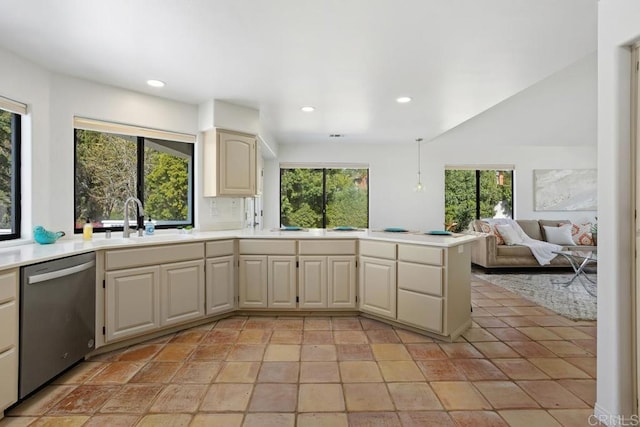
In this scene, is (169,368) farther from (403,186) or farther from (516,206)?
(516,206)

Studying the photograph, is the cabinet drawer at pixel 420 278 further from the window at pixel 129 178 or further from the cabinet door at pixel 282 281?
the window at pixel 129 178

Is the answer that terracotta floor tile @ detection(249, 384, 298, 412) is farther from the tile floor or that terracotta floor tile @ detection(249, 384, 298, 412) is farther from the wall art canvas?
the wall art canvas

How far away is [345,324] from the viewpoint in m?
3.14

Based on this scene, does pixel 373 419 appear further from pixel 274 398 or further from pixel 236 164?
pixel 236 164

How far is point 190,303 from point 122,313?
55 centimetres

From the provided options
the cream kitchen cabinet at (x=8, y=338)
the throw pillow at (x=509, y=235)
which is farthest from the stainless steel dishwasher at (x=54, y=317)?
the throw pillow at (x=509, y=235)

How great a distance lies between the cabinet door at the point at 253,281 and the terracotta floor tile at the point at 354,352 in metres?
1.01

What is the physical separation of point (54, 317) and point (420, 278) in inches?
102

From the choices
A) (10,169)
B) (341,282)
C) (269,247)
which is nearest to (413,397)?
(341,282)

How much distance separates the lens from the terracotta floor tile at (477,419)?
169 cm

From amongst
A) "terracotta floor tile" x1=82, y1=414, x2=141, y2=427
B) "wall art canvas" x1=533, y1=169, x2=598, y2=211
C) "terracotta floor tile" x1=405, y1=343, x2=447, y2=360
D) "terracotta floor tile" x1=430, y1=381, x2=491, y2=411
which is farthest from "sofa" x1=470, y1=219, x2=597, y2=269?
"terracotta floor tile" x1=82, y1=414, x2=141, y2=427

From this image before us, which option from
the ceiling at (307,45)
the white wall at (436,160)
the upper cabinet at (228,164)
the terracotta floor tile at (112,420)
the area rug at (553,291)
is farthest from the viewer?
the white wall at (436,160)

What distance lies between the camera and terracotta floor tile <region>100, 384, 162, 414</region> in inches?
71.5

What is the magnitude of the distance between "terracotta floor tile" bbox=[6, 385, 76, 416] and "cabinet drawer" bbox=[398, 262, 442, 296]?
2468 mm
